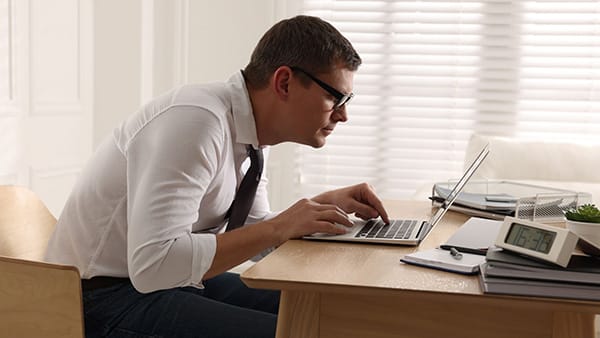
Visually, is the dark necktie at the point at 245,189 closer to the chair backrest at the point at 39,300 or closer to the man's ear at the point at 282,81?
the man's ear at the point at 282,81

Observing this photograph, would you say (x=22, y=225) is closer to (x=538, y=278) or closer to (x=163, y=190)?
(x=163, y=190)

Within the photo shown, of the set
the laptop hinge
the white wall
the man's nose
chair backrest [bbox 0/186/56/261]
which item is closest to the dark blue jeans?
chair backrest [bbox 0/186/56/261]

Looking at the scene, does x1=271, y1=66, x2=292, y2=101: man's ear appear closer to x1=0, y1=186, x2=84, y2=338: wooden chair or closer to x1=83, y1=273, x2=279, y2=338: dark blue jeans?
x1=83, y1=273, x2=279, y2=338: dark blue jeans

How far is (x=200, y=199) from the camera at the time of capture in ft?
5.51

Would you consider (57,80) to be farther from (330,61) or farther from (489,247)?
(489,247)

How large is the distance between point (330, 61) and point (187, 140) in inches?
15.4

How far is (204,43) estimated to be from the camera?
4293 millimetres

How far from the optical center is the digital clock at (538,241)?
1297 millimetres

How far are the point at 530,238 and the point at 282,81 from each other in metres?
0.73

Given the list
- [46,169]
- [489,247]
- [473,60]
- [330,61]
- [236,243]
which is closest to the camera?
[489,247]

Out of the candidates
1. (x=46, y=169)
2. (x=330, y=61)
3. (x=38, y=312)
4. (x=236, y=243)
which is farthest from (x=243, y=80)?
(x=46, y=169)

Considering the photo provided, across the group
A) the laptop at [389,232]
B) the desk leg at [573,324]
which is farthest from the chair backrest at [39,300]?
the desk leg at [573,324]

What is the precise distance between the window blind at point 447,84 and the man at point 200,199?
2.25m

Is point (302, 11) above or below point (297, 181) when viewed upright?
above
